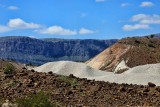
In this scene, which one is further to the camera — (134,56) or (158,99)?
(134,56)

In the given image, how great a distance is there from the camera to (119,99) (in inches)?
988

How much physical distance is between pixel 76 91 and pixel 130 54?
70.9 m

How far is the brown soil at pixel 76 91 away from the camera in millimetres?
24406

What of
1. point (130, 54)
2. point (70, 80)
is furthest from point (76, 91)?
point (130, 54)

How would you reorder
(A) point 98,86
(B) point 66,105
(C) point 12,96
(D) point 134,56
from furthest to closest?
(D) point 134,56
(A) point 98,86
(C) point 12,96
(B) point 66,105

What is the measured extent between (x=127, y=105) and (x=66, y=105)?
3.25m

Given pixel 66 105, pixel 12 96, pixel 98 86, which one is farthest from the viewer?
pixel 98 86

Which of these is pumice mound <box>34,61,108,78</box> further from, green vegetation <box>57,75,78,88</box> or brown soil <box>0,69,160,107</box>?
brown soil <box>0,69,160,107</box>

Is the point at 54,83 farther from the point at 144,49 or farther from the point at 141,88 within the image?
the point at 144,49

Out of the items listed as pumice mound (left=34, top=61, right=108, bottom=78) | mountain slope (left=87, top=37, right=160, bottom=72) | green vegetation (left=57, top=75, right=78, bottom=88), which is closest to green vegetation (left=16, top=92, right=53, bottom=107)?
green vegetation (left=57, top=75, right=78, bottom=88)

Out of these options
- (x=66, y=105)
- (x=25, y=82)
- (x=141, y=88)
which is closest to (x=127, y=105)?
A: (x=66, y=105)

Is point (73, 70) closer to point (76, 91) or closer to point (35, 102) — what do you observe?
point (76, 91)

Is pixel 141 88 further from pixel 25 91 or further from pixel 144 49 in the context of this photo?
pixel 144 49

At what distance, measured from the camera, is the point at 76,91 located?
27.1 m
